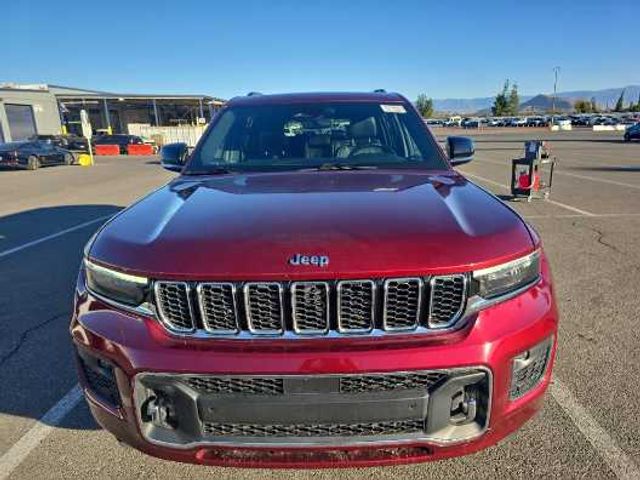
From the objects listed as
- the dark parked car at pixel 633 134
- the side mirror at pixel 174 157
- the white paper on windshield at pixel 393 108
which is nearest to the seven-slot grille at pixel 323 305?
the side mirror at pixel 174 157

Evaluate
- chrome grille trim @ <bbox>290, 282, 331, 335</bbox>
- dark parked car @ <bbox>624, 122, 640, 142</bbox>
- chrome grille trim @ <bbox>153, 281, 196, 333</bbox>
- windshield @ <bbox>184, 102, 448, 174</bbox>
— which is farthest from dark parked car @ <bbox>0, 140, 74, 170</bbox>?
dark parked car @ <bbox>624, 122, 640, 142</bbox>

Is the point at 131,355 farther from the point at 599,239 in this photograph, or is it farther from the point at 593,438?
the point at 599,239

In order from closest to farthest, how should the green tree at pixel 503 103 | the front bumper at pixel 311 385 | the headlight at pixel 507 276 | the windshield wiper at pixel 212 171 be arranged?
1. the front bumper at pixel 311 385
2. the headlight at pixel 507 276
3. the windshield wiper at pixel 212 171
4. the green tree at pixel 503 103

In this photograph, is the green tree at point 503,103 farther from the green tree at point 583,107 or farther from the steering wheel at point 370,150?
the steering wheel at point 370,150

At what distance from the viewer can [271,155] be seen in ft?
10.5

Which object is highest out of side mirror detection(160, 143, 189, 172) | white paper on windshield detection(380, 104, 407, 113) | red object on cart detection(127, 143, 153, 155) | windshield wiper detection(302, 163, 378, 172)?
white paper on windshield detection(380, 104, 407, 113)

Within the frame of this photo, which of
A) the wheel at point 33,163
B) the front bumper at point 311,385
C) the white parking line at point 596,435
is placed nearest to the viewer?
the front bumper at point 311,385

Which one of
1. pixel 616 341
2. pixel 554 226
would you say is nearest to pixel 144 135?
pixel 554 226

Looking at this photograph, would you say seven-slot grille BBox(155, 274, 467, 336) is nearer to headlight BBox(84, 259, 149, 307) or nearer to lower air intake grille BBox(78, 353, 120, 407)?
headlight BBox(84, 259, 149, 307)

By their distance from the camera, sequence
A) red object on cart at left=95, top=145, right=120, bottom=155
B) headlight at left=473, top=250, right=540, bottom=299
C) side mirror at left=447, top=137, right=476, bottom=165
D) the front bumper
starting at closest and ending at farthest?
the front bumper < headlight at left=473, top=250, right=540, bottom=299 < side mirror at left=447, top=137, right=476, bottom=165 < red object on cart at left=95, top=145, right=120, bottom=155

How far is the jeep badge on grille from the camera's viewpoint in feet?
5.53

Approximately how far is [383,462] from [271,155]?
211cm

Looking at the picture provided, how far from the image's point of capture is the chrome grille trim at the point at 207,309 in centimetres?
171

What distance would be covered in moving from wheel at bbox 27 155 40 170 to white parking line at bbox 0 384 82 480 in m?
22.5
